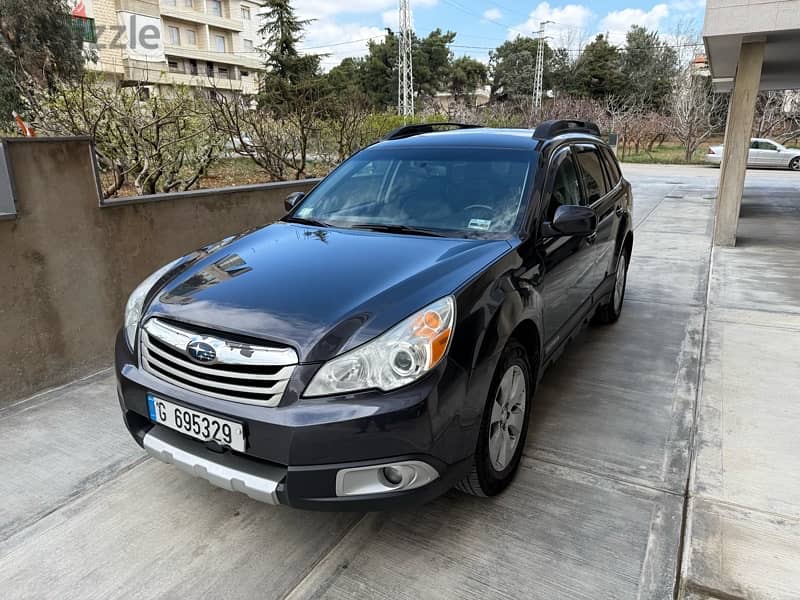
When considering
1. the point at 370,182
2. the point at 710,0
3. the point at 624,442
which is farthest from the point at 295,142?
the point at 624,442

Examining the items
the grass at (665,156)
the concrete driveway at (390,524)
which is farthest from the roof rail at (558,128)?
the grass at (665,156)

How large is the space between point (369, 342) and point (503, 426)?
0.90m

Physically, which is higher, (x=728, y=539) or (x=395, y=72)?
(x=395, y=72)

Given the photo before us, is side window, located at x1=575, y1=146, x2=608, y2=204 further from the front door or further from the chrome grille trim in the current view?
the chrome grille trim

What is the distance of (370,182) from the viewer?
3484mm

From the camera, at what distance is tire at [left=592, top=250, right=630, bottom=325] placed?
4773 mm

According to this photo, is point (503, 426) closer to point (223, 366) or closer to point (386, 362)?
point (386, 362)

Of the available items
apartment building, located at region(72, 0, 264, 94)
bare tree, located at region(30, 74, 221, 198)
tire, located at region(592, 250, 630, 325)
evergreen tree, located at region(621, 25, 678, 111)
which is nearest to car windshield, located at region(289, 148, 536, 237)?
tire, located at region(592, 250, 630, 325)

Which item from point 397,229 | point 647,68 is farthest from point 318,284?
point 647,68

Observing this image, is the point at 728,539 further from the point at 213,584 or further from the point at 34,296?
the point at 34,296

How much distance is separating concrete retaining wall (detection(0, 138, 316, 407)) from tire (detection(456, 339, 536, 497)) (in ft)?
9.40

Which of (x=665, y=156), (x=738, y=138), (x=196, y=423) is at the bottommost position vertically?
(x=665, y=156)

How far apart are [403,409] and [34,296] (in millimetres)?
2867

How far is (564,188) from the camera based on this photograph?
339 centimetres
